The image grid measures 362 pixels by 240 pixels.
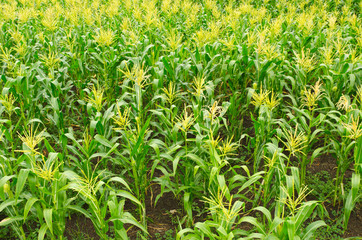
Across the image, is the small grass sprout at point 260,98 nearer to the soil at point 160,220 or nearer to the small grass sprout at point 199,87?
the small grass sprout at point 199,87

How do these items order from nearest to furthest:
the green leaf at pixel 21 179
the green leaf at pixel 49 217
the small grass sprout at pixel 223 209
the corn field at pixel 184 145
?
1. the small grass sprout at pixel 223 209
2. the green leaf at pixel 49 217
3. the green leaf at pixel 21 179
4. the corn field at pixel 184 145

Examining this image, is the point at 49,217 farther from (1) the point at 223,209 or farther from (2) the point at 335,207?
(2) the point at 335,207

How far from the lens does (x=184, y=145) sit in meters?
4.07

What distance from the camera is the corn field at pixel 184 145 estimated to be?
2.43 m

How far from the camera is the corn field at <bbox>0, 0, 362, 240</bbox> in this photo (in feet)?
7.97

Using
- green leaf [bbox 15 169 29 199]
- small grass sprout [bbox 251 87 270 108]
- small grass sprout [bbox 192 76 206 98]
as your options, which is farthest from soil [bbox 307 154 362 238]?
green leaf [bbox 15 169 29 199]

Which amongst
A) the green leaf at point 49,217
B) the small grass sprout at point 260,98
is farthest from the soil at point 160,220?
the small grass sprout at point 260,98

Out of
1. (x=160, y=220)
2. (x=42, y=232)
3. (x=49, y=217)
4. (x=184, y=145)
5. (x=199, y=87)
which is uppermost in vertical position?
(x=199, y=87)

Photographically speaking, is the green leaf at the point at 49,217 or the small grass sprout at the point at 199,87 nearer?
the green leaf at the point at 49,217

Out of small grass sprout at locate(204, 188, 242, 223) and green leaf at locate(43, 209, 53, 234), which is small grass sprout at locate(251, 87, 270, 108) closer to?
small grass sprout at locate(204, 188, 242, 223)

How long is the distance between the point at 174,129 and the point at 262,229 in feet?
4.05

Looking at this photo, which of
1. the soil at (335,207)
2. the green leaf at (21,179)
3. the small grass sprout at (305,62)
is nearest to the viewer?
the green leaf at (21,179)

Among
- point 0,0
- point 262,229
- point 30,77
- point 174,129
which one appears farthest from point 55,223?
point 0,0

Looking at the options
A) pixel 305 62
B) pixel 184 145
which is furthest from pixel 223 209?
pixel 305 62
